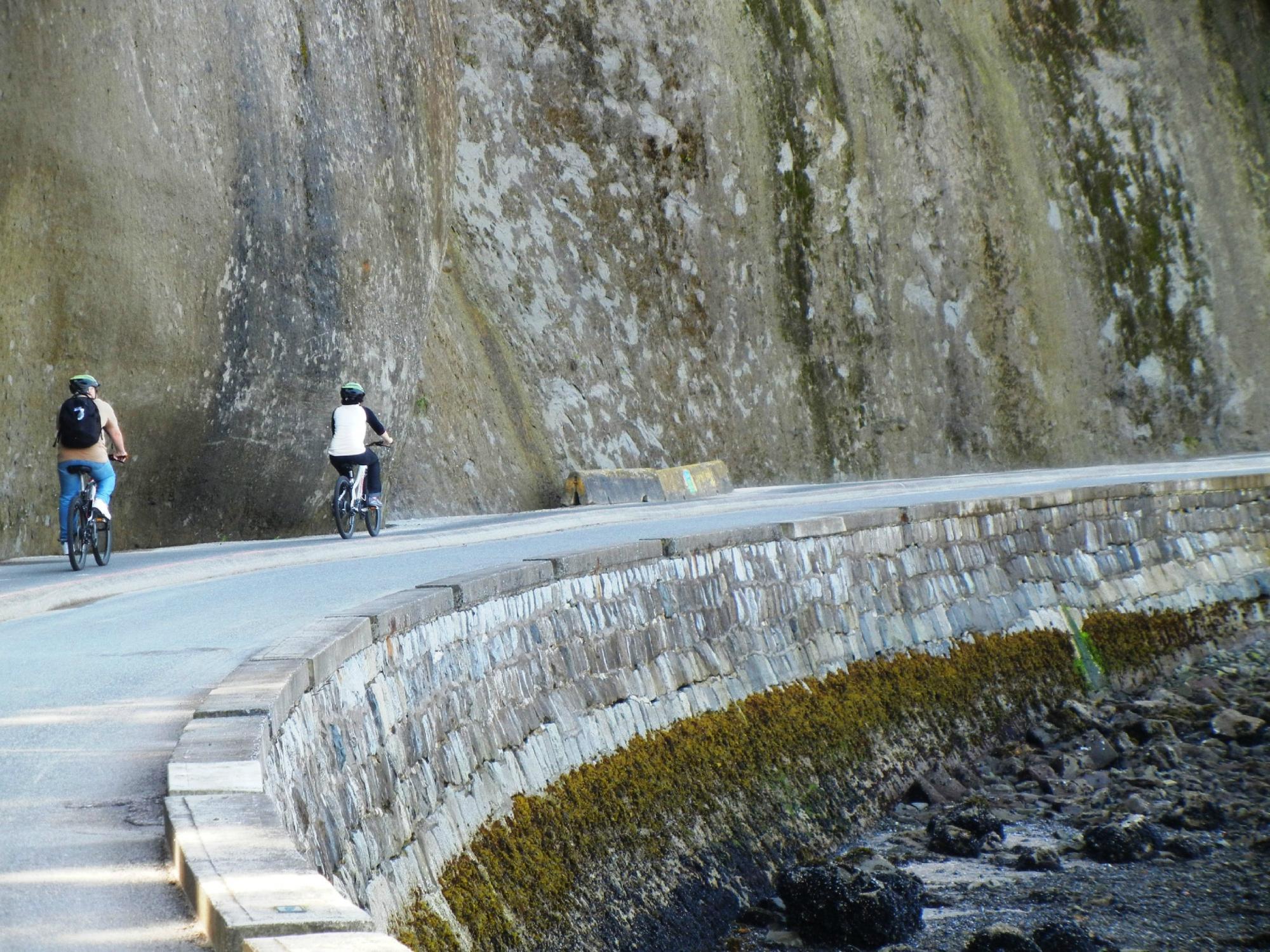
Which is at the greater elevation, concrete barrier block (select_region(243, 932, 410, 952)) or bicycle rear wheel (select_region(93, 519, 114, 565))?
bicycle rear wheel (select_region(93, 519, 114, 565))

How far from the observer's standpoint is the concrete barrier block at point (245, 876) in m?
3.24

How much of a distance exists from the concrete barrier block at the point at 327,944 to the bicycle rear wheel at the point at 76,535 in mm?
10201

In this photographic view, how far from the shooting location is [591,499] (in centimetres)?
2286

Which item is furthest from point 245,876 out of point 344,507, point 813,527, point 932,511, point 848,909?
point 932,511

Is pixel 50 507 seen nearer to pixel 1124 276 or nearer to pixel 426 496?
pixel 426 496

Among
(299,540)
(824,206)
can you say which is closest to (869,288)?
(824,206)

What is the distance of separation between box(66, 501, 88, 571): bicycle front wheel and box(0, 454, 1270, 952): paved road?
0.75ft

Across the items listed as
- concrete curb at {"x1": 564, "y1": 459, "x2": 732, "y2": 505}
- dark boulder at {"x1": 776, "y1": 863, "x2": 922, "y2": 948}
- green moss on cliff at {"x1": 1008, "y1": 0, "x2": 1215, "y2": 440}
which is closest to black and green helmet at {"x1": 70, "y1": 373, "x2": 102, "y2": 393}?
dark boulder at {"x1": 776, "y1": 863, "x2": 922, "y2": 948}

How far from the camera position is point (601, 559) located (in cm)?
1034

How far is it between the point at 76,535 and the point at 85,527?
0.37 feet

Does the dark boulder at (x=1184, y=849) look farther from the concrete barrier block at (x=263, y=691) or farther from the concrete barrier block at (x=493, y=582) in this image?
the concrete barrier block at (x=263, y=691)

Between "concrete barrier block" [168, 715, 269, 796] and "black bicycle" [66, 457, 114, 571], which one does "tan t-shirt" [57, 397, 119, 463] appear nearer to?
"black bicycle" [66, 457, 114, 571]

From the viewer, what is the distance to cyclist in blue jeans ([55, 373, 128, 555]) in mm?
12805

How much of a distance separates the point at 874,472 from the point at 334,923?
2915 centimetres
